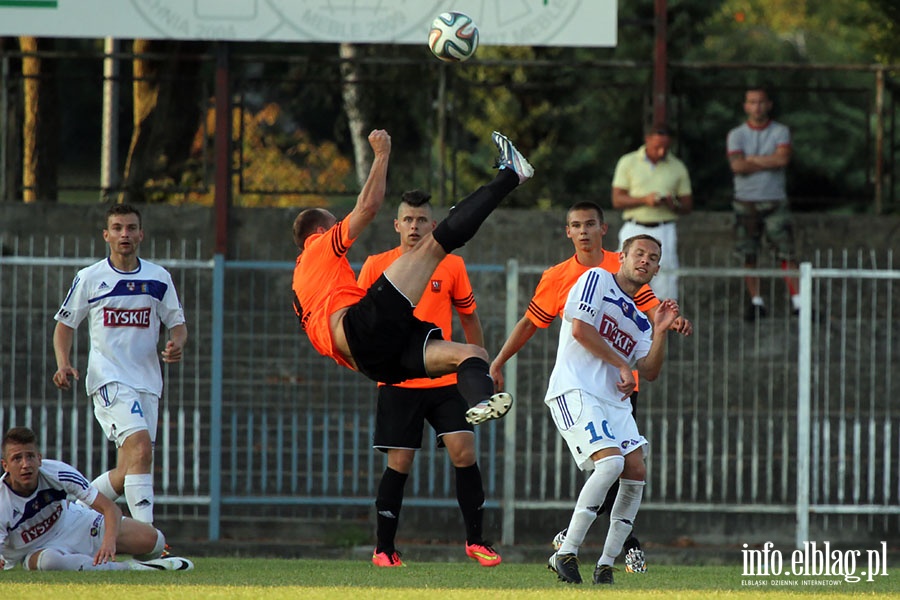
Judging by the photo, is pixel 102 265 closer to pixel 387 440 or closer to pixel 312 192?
pixel 387 440

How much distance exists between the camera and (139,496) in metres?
8.73

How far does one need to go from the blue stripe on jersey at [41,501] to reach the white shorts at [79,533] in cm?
17

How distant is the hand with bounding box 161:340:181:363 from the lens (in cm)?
863

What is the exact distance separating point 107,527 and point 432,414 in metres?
2.14

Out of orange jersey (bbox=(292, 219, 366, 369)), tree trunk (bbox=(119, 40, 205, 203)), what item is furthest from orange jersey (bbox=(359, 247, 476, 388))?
tree trunk (bbox=(119, 40, 205, 203))

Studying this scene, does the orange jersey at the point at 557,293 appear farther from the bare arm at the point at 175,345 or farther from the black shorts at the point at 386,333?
the bare arm at the point at 175,345

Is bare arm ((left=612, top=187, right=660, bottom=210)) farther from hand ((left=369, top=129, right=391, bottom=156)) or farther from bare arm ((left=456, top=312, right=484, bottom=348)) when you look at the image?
hand ((left=369, top=129, right=391, bottom=156))

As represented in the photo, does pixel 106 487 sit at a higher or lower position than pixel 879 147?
lower

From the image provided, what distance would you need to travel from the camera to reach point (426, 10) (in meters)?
12.7

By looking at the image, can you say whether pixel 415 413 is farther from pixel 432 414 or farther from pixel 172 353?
pixel 172 353

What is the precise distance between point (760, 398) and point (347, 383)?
11.6ft

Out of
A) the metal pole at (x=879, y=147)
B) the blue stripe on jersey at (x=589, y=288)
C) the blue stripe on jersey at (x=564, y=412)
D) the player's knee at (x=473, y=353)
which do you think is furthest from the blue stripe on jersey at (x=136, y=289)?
the metal pole at (x=879, y=147)

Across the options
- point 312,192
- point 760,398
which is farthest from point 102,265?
point 760,398

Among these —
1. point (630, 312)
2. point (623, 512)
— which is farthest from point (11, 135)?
point (623, 512)
